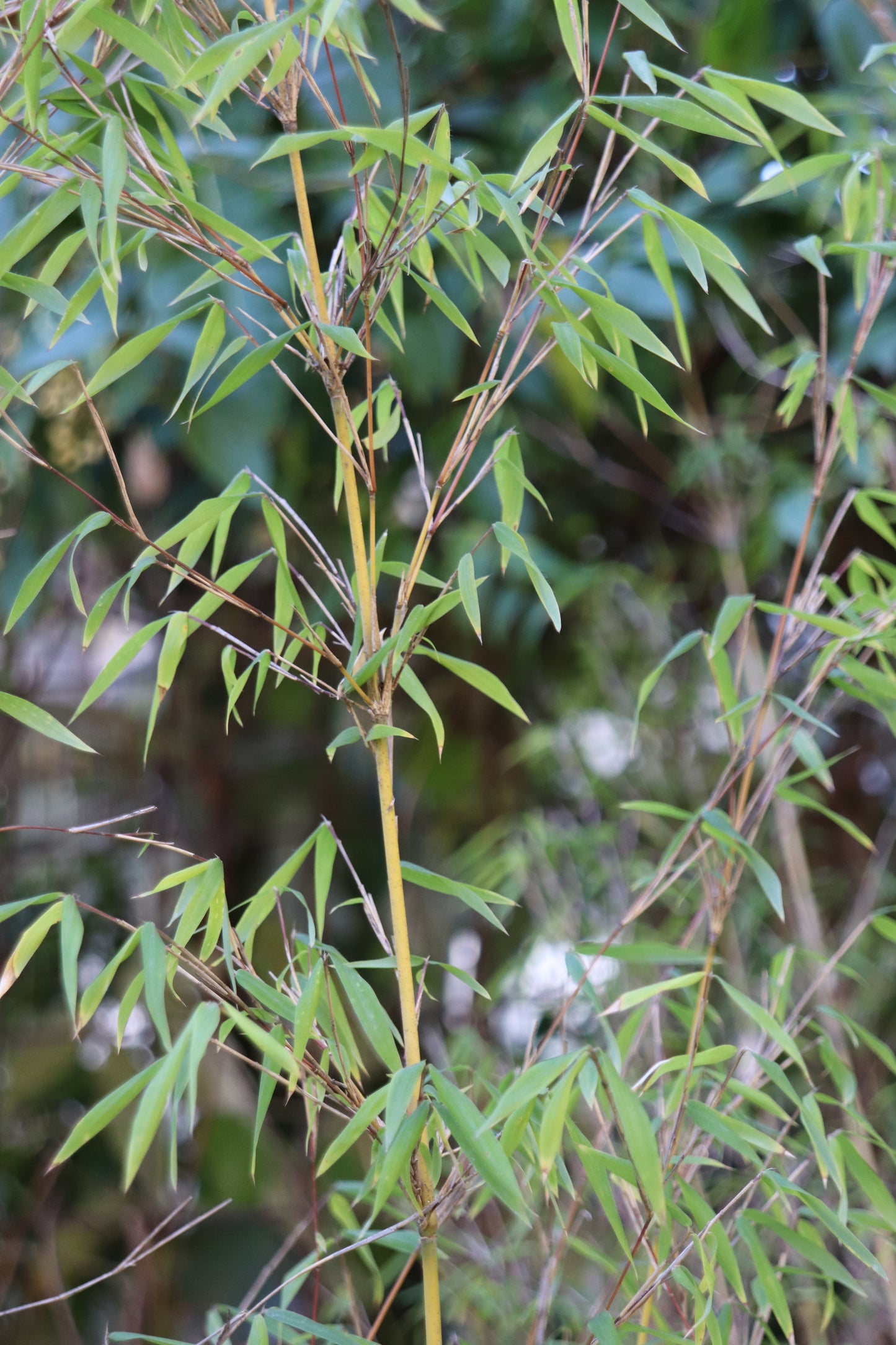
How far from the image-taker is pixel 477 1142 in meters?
0.28

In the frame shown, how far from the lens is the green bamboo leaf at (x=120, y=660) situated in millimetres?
329

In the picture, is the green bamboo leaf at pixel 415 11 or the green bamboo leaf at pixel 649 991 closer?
the green bamboo leaf at pixel 415 11

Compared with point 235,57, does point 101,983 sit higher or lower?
lower

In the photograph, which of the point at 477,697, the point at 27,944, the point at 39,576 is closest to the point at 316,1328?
the point at 27,944

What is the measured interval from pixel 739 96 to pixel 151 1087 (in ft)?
1.21

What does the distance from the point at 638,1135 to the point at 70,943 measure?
169mm

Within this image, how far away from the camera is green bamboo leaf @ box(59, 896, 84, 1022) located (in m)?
0.30

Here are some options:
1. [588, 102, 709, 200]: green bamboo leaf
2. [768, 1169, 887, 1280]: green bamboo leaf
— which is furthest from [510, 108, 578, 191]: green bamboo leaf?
[768, 1169, 887, 1280]: green bamboo leaf

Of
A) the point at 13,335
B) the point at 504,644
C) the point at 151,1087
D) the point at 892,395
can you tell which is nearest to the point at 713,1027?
the point at 504,644

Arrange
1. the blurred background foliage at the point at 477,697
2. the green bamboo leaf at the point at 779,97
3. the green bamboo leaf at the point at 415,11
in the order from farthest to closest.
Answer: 1. the blurred background foliage at the point at 477,697
2. the green bamboo leaf at the point at 779,97
3. the green bamboo leaf at the point at 415,11

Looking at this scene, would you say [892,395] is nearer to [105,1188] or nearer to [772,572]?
[772,572]

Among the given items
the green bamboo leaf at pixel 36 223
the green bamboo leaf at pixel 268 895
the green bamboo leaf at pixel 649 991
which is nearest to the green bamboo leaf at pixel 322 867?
the green bamboo leaf at pixel 268 895

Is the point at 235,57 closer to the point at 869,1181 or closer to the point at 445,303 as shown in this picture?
the point at 445,303

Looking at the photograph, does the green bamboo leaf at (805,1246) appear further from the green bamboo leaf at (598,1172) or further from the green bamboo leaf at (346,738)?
the green bamboo leaf at (346,738)
